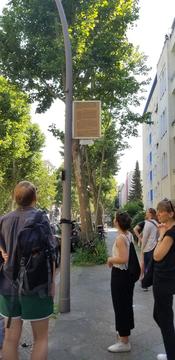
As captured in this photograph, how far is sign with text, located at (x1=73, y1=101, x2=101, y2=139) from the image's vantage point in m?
7.86

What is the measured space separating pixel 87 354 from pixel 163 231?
1817 mm

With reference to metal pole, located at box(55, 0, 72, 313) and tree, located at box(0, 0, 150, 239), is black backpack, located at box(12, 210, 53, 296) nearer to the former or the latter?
metal pole, located at box(55, 0, 72, 313)

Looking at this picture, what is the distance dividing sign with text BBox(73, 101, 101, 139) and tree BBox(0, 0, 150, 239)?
7363 millimetres

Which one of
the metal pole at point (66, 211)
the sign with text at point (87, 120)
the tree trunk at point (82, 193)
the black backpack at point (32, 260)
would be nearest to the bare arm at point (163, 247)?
the black backpack at point (32, 260)

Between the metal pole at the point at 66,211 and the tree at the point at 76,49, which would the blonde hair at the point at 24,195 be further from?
the tree at the point at 76,49

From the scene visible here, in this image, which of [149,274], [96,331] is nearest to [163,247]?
[149,274]

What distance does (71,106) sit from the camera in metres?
8.09

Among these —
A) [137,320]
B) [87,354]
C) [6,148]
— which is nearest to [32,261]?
[87,354]

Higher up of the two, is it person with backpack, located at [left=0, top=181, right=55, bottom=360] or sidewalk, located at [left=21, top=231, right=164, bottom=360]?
person with backpack, located at [left=0, top=181, right=55, bottom=360]

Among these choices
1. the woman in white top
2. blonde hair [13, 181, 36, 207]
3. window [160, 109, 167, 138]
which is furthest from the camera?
window [160, 109, 167, 138]

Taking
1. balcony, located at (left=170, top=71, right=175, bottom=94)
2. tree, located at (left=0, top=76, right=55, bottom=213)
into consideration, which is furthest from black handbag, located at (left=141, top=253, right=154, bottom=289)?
balcony, located at (left=170, top=71, right=175, bottom=94)

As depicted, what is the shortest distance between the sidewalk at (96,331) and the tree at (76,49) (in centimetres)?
851

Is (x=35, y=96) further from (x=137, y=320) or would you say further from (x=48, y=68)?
(x=137, y=320)

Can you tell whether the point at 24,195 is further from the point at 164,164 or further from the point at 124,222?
the point at 164,164
